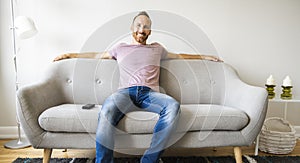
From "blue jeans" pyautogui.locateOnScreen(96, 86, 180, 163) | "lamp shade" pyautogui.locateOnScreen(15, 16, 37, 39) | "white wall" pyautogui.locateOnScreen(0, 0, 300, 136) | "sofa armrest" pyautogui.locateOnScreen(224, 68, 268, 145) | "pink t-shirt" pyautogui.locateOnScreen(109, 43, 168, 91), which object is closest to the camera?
"blue jeans" pyautogui.locateOnScreen(96, 86, 180, 163)

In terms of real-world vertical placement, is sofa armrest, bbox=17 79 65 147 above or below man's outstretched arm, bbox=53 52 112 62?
below

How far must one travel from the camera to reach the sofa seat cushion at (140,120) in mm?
1567

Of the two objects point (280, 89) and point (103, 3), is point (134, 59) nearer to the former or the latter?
point (103, 3)

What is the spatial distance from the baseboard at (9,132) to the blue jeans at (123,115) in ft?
4.11

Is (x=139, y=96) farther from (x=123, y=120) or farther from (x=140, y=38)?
(x=140, y=38)

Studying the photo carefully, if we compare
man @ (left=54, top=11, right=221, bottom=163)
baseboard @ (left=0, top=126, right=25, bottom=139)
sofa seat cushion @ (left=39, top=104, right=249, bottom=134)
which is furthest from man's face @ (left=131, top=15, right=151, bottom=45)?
Result: baseboard @ (left=0, top=126, right=25, bottom=139)

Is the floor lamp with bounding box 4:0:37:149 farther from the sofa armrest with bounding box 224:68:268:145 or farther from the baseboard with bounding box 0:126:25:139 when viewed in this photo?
the sofa armrest with bounding box 224:68:268:145

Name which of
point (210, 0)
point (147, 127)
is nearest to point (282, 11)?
point (210, 0)

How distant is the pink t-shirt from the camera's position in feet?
6.13

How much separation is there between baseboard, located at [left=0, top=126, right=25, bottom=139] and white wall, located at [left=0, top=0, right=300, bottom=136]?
4cm

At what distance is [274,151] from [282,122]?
0.29 meters

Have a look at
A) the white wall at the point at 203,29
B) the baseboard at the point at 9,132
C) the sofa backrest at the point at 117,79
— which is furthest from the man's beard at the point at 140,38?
the baseboard at the point at 9,132

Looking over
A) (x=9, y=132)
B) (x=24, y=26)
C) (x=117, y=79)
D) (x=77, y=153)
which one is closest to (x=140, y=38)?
(x=117, y=79)

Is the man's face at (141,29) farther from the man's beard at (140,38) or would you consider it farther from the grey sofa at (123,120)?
the grey sofa at (123,120)
